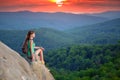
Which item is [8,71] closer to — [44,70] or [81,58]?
[44,70]

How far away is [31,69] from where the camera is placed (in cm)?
1417

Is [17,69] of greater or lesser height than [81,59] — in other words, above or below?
above

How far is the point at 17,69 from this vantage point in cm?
1242

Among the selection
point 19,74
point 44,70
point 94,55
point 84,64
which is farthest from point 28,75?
point 94,55

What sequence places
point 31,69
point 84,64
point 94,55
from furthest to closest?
1. point 94,55
2. point 84,64
3. point 31,69

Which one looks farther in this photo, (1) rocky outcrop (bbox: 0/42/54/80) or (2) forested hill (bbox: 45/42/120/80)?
(2) forested hill (bbox: 45/42/120/80)

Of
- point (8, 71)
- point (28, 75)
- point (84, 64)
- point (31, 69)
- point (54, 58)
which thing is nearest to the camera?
point (8, 71)

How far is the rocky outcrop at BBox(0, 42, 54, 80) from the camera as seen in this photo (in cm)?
1153

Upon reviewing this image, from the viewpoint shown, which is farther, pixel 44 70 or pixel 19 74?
pixel 44 70

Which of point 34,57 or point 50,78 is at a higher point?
point 34,57

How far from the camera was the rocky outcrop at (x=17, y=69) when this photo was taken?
454 inches

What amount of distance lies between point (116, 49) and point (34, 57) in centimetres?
9894

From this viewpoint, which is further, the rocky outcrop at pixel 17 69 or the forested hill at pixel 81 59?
the forested hill at pixel 81 59

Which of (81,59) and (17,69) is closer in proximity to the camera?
(17,69)
